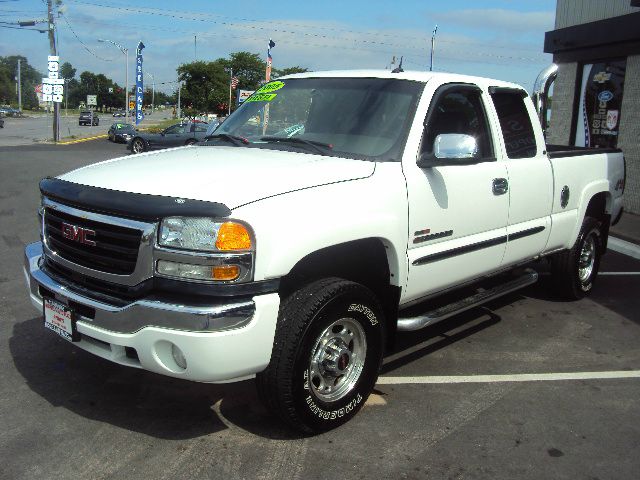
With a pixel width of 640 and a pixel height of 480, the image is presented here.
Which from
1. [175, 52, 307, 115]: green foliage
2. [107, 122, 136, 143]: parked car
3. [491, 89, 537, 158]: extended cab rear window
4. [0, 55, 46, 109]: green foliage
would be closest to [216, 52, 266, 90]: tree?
[175, 52, 307, 115]: green foliage

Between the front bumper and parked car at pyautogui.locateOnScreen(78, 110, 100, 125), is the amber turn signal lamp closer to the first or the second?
the front bumper

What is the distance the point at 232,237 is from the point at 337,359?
1.03 m

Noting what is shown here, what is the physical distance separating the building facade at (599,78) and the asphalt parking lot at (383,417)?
8456mm

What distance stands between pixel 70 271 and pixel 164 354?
2.73ft

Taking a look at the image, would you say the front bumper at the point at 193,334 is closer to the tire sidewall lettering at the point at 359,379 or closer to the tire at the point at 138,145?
the tire sidewall lettering at the point at 359,379

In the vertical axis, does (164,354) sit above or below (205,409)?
above

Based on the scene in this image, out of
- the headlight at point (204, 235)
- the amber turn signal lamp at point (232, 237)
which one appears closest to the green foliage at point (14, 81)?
the headlight at point (204, 235)

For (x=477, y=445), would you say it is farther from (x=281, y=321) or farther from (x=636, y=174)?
(x=636, y=174)

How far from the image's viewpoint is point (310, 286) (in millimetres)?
3322

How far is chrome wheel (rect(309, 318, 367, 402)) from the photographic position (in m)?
3.42

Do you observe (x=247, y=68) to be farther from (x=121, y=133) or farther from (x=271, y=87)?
(x=271, y=87)

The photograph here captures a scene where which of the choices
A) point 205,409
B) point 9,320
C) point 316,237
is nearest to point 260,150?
point 316,237

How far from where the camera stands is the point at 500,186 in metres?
4.57

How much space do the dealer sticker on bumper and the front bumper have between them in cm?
18
